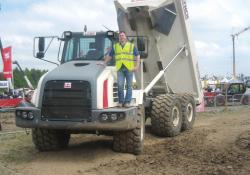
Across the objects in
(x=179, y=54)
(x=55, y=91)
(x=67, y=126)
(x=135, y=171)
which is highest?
(x=179, y=54)

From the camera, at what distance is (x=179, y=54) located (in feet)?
47.1

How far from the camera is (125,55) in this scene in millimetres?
10805

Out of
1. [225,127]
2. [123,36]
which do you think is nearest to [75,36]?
[123,36]

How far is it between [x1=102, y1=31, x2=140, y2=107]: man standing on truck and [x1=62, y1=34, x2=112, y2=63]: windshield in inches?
16.7

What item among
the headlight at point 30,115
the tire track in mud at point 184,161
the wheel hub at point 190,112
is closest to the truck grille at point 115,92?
the tire track in mud at point 184,161

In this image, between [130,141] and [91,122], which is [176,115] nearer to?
[130,141]

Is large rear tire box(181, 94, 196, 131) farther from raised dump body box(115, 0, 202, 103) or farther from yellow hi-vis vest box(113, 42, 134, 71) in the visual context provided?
yellow hi-vis vest box(113, 42, 134, 71)

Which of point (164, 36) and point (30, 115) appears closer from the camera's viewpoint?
point (30, 115)

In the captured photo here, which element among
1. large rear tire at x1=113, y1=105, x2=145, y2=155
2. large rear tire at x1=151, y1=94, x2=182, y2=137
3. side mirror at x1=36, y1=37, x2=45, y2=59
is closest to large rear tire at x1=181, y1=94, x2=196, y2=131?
large rear tire at x1=151, y1=94, x2=182, y2=137

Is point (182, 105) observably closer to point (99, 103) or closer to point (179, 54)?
point (179, 54)

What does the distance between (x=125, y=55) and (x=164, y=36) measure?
11.7 ft

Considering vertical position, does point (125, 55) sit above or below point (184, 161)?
above

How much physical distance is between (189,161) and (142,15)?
17.8 ft

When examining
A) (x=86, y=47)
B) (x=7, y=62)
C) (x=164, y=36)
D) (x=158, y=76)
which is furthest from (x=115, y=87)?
(x=7, y=62)
